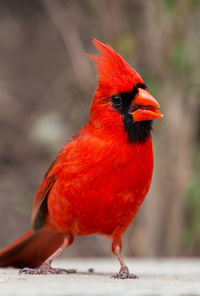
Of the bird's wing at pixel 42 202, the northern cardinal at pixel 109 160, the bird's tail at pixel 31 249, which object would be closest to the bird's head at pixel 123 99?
the northern cardinal at pixel 109 160

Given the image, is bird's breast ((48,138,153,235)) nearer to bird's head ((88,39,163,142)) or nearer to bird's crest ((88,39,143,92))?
bird's head ((88,39,163,142))

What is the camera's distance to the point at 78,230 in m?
2.44

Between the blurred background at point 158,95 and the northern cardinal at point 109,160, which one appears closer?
the northern cardinal at point 109,160

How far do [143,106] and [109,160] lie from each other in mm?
268

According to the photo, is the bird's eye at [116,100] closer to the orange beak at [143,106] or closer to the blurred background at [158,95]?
the orange beak at [143,106]

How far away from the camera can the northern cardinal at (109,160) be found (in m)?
2.27

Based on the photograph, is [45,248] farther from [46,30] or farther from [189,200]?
[46,30]

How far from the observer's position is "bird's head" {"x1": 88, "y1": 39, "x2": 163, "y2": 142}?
7.56 feet

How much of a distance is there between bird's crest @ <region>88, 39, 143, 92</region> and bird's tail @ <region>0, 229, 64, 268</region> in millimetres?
872

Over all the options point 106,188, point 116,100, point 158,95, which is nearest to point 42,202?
point 106,188

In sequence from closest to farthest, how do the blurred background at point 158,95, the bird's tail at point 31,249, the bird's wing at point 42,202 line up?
the bird's wing at point 42,202, the bird's tail at point 31,249, the blurred background at point 158,95

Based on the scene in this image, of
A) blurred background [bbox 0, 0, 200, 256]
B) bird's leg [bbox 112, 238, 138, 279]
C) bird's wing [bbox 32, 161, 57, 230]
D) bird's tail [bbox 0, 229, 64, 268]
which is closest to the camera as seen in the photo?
bird's leg [bbox 112, 238, 138, 279]

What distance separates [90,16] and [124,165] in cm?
337

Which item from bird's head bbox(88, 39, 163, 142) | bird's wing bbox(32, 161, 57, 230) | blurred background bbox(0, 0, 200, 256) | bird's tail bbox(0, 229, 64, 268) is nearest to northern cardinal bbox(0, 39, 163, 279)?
bird's head bbox(88, 39, 163, 142)
